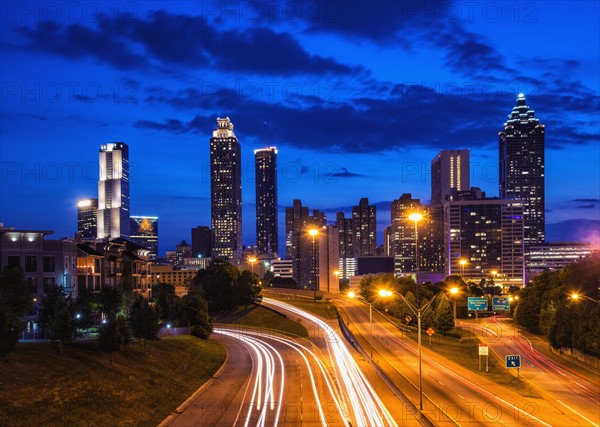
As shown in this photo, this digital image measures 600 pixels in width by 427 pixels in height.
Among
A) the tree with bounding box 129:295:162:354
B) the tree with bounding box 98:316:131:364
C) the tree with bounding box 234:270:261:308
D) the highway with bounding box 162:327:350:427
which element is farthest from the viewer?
the tree with bounding box 234:270:261:308

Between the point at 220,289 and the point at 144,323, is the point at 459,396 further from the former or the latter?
the point at 220,289

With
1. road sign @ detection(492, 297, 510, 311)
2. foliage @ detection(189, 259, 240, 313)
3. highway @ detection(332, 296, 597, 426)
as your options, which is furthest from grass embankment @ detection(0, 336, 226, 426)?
foliage @ detection(189, 259, 240, 313)

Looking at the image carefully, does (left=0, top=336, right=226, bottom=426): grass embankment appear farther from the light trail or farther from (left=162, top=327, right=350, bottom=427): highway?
the light trail

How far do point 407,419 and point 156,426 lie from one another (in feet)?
47.9

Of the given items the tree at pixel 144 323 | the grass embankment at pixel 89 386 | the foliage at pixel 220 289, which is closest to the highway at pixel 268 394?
the grass embankment at pixel 89 386

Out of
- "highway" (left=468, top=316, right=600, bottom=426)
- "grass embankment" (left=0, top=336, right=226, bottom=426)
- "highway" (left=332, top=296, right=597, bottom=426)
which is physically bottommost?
"highway" (left=468, top=316, right=600, bottom=426)

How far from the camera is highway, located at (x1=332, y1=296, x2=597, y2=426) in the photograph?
126 feet

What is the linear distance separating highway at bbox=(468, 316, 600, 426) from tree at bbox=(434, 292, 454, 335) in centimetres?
Answer: 579

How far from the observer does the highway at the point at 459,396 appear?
3841 centimetres

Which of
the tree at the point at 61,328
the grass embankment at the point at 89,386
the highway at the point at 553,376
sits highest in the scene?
Result: the tree at the point at 61,328

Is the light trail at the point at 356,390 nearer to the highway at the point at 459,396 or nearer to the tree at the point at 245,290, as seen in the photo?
the highway at the point at 459,396

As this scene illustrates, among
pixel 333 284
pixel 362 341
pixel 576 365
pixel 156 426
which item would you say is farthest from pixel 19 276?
Answer: pixel 333 284

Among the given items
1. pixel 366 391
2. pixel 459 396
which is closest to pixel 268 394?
pixel 366 391

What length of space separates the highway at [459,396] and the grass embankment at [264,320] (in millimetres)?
20868
